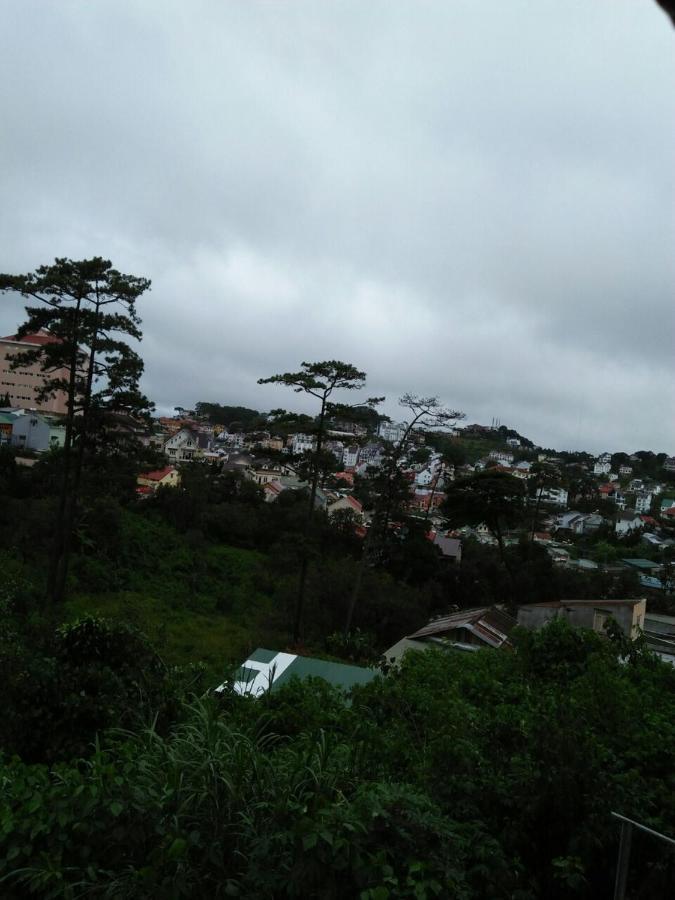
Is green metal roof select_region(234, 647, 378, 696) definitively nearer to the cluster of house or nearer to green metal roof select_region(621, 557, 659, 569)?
the cluster of house

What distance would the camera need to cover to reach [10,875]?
221 centimetres

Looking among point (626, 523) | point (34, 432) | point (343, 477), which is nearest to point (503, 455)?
point (626, 523)

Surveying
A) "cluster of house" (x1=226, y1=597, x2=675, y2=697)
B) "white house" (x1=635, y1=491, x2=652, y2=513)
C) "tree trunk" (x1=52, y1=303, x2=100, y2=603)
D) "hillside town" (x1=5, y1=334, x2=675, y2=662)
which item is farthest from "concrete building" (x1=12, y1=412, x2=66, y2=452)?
"white house" (x1=635, y1=491, x2=652, y2=513)

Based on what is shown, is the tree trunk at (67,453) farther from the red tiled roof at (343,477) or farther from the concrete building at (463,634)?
the concrete building at (463,634)

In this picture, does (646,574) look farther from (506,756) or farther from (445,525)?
(506,756)

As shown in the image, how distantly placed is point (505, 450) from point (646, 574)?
40821mm

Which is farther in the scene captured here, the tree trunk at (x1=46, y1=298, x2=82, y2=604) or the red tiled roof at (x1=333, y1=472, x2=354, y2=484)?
the red tiled roof at (x1=333, y1=472, x2=354, y2=484)

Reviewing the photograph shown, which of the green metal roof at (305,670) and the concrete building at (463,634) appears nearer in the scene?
the green metal roof at (305,670)

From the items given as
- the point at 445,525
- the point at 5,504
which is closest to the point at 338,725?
the point at 5,504

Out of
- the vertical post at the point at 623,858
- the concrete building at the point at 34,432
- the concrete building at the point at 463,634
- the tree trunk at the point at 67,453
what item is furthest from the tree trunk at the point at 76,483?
the concrete building at the point at 34,432

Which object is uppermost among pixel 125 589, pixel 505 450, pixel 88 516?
pixel 505 450

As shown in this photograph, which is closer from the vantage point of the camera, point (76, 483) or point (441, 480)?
point (76, 483)

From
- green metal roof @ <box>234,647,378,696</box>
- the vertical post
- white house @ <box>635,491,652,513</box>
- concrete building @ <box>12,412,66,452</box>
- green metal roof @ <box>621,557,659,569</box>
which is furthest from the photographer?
white house @ <box>635,491,652,513</box>

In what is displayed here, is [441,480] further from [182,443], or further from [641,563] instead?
[182,443]
